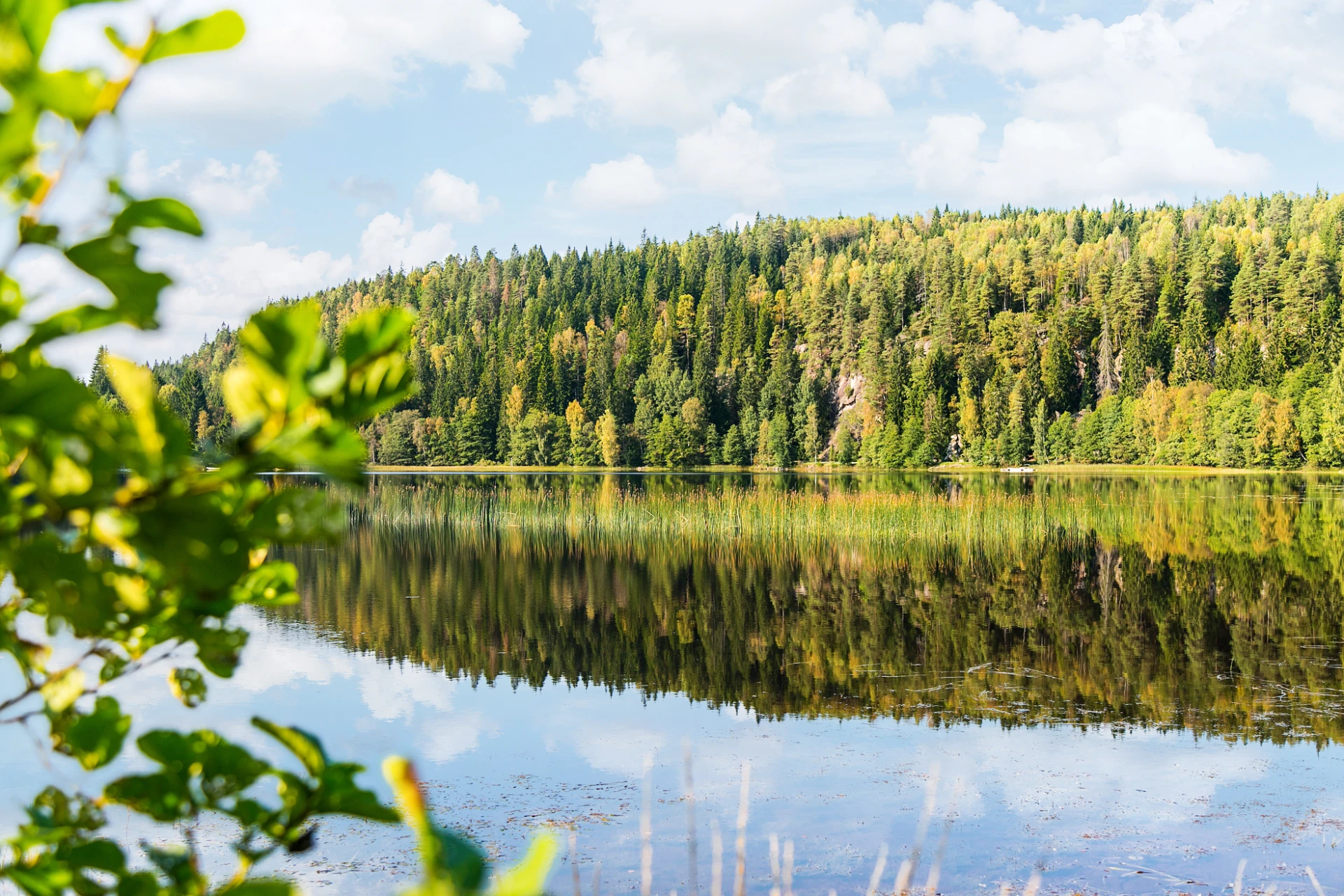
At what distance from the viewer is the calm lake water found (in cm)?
844

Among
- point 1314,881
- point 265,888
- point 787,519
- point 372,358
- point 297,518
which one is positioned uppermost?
point 372,358

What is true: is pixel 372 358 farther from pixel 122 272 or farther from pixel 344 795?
pixel 344 795

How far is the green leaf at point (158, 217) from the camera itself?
798mm

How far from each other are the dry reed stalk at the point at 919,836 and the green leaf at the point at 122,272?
2088 millimetres

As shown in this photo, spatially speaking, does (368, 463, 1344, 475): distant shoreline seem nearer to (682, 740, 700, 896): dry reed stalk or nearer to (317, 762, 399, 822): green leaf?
(682, 740, 700, 896): dry reed stalk

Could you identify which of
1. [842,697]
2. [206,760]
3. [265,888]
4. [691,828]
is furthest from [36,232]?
[842,697]

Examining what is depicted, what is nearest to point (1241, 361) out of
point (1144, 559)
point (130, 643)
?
point (1144, 559)

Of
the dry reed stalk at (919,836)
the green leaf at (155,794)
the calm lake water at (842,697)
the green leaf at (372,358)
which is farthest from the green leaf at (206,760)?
the calm lake water at (842,697)

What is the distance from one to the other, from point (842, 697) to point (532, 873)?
13172 mm

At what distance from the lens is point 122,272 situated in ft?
2.58

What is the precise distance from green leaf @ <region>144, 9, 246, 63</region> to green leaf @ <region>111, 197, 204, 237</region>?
0.37 feet

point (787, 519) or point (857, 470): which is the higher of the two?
point (857, 470)

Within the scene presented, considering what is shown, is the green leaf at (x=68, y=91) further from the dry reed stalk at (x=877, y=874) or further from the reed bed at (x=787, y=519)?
the reed bed at (x=787, y=519)

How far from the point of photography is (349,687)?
1434cm
